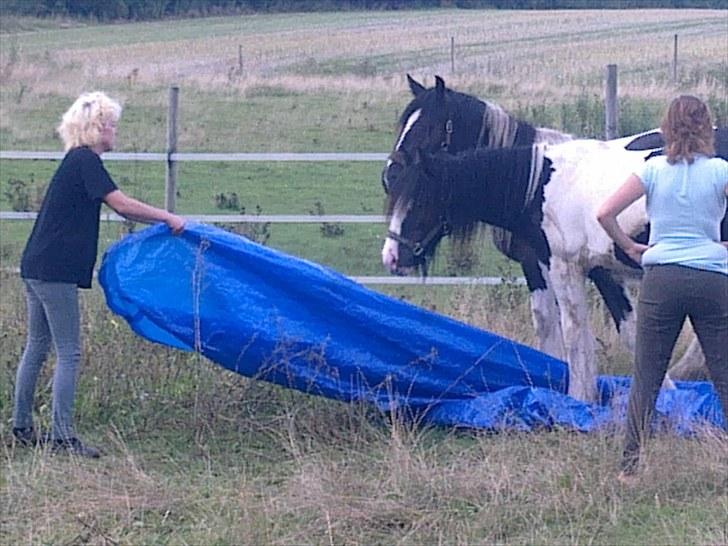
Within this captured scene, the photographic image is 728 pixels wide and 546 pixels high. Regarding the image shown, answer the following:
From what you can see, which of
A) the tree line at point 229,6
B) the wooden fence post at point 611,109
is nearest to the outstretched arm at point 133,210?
the wooden fence post at point 611,109

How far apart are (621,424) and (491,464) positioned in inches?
29.0

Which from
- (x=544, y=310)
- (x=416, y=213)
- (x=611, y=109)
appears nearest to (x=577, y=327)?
(x=544, y=310)

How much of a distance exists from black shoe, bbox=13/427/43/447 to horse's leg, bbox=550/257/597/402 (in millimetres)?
2716

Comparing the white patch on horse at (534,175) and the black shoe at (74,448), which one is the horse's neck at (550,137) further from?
the black shoe at (74,448)

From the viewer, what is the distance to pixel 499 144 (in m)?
7.86

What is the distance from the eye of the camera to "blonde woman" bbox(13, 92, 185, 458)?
6301mm

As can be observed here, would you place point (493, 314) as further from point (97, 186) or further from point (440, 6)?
point (440, 6)

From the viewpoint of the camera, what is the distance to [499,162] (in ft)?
24.0

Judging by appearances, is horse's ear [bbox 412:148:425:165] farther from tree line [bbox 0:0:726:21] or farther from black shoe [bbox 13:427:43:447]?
tree line [bbox 0:0:726:21]

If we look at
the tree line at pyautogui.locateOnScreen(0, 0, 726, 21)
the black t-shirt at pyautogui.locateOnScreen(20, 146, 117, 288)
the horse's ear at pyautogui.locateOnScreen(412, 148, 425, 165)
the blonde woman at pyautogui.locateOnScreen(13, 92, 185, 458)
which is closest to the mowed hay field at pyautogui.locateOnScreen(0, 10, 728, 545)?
the blonde woman at pyautogui.locateOnScreen(13, 92, 185, 458)

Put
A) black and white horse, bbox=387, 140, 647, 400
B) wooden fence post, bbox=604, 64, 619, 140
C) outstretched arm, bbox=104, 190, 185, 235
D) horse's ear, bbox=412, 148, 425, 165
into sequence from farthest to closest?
wooden fence post, bbox=604, 64, 619, 140
horse's ear, bbox=412, 148, 425, 165
black and white horse, bbox=387, 140, 647, 400
outstretched arm, bbox=104, 190, 185, 235

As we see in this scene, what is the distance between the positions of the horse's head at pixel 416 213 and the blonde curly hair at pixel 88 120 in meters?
1.65

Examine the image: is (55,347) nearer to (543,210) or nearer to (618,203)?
(543,210)

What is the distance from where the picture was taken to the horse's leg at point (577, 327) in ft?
23.4
